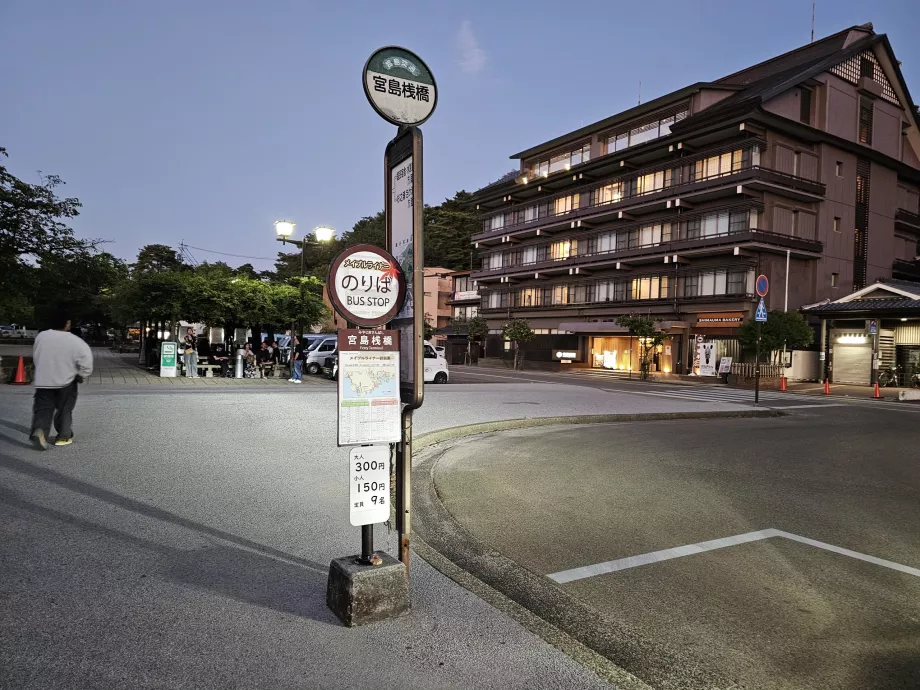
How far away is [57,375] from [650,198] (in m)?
40.7

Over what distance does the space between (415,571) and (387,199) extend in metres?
2.57

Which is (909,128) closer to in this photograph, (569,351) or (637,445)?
(569,351)

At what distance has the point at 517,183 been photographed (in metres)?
54.1

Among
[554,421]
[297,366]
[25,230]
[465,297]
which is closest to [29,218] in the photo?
[25,230]

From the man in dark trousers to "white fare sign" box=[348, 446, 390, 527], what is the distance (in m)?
5.58

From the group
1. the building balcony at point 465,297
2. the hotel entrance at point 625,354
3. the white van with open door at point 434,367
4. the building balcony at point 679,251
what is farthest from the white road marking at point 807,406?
the building balcony at point 465,297

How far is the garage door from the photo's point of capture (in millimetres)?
31703

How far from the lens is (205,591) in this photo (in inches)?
142

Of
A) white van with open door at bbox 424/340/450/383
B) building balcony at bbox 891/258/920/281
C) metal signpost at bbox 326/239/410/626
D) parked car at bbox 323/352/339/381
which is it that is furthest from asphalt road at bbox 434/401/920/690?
building balcony at bbox 891/258/920/281

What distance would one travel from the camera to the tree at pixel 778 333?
29.5 metres

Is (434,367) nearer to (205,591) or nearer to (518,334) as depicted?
(205,591)

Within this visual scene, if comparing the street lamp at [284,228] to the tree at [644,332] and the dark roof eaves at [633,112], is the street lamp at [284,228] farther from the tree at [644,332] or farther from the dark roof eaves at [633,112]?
the dark roof eaves at [633,112]

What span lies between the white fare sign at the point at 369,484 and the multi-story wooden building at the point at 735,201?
36.4 m

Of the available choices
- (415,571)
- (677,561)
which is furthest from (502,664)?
(677,561)
